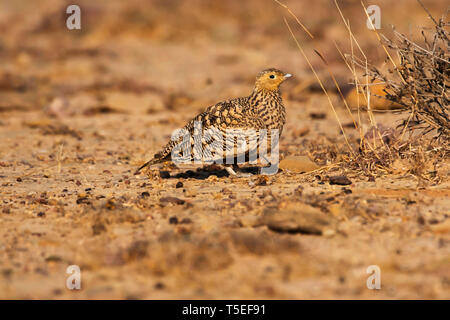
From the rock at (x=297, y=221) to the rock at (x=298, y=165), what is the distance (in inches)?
61.2

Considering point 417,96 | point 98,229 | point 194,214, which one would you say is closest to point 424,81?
point 417,96

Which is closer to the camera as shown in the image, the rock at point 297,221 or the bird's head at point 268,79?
the rock at point 297,221

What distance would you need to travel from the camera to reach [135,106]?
10.1m

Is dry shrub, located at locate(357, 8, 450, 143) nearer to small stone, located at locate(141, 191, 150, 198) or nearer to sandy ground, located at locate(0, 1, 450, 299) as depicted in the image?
sandy ground, located at locate(0, 1, 450, 299)

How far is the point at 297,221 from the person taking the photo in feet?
12.8

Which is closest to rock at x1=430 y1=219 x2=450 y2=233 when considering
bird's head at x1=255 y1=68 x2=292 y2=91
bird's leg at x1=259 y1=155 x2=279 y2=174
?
bird's leg at x1=259 y1=155 x2=279 y2=174

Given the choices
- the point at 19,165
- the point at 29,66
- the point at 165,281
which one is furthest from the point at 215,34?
the point at 165,281

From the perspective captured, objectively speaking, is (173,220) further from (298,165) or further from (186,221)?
(298,165)

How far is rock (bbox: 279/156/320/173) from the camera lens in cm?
562

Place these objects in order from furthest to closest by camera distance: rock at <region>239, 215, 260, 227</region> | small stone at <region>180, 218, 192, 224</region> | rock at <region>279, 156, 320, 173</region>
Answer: rock at <region>279, 156, 320, 173</region>
small stone at <region>180, 218, 192, 224</region>
rock at <region>239, 215, 260, 227</region>

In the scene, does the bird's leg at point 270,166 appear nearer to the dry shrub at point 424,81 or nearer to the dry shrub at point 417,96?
the dry shrub at point 417,96

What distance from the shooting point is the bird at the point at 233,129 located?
17.7 feet

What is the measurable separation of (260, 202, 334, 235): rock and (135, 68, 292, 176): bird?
4.62 ft

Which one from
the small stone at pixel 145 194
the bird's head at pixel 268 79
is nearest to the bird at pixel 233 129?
the bird's head at pixel 268 79
